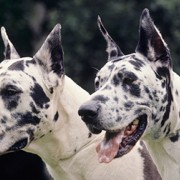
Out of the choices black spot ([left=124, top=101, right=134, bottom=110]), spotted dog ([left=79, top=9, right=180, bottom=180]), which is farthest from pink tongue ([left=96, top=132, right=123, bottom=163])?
black spot ([left=124, top=101, right=134, bottom=110])

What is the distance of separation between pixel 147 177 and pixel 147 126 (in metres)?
0.89

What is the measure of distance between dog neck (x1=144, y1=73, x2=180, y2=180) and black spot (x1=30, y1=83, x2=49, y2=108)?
97cm

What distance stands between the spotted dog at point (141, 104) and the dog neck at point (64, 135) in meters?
0.53

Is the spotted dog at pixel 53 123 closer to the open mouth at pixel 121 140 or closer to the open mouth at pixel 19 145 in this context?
the open mouth at pixel 19 145

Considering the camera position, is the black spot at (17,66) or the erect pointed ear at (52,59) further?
the erect pointed ear at (52,59)

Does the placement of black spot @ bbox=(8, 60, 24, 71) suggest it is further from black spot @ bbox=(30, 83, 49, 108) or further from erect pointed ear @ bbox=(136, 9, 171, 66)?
erect pointed ear @ bbox=(136, 9, 171, 66)

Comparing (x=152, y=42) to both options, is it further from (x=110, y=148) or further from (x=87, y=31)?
(x=87, y=31)

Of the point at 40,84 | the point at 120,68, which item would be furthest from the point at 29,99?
the point at 120,68

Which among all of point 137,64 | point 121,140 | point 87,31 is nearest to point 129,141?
point 121,140

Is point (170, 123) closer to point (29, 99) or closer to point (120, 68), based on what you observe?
point (120, 68)

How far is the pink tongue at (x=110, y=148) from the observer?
9828mm

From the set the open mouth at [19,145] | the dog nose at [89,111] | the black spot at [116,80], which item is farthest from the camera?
the open mouth at [19,145]

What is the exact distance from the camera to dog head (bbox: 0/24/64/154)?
10.4m

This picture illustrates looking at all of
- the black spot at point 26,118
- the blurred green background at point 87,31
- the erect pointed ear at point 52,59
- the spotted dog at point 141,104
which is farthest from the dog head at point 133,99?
the blurred green background at point 87,31
